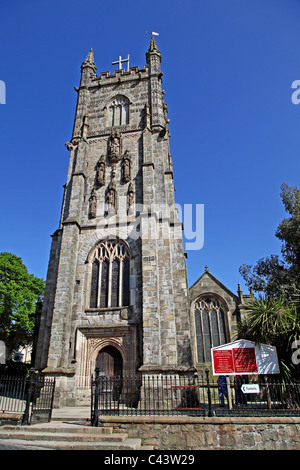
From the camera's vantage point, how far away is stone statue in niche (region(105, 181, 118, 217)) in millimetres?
Result: 18344

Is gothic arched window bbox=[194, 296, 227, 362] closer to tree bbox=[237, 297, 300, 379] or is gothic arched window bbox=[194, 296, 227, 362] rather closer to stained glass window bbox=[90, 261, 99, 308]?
stained glass window bbox=[90, 261, 99, 308]

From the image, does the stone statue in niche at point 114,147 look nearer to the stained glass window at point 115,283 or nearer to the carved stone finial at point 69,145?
the carved stone finial at point 69,145

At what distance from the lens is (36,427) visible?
794cm

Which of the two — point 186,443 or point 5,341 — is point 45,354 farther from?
point 5,341

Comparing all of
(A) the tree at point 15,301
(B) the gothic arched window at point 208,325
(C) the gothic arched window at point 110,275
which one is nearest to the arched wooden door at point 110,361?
(C) the gothic arched window at point 110,275

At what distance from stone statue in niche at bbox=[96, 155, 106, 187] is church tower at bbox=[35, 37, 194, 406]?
0.07 meters

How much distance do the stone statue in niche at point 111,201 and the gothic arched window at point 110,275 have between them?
6.36 feet

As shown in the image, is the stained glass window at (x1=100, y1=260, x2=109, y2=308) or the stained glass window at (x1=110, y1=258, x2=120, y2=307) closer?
the stained glass window at (x1=110, y1=258, x2=120, y2=307)

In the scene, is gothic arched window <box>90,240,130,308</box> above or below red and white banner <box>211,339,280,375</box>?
above

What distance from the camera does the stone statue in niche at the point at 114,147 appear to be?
20.0m

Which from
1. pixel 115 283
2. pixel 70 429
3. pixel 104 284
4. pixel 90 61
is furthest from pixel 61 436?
pixel 90 61

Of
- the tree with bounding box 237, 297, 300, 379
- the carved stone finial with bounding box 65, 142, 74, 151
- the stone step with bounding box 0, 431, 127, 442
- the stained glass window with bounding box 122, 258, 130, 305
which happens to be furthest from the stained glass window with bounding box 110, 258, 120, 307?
the carved stone finial with bounding box 65, 142, 74, 151

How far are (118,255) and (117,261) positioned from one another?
0.35 metres

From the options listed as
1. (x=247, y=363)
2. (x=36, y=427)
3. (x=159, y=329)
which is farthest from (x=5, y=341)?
(x=247, y=363)
